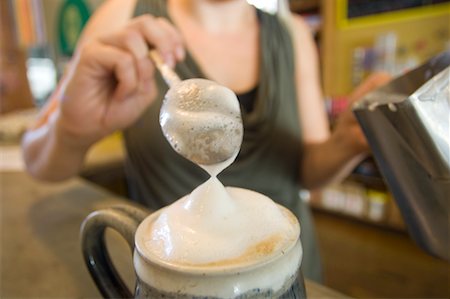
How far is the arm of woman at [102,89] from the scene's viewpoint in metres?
0.49

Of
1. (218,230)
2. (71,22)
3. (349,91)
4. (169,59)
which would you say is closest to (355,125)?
(169,59)

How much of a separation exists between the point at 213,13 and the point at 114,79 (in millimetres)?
307

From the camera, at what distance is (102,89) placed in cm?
54

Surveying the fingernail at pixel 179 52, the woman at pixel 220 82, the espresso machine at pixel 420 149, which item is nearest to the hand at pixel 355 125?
the woman at pixel 220 82

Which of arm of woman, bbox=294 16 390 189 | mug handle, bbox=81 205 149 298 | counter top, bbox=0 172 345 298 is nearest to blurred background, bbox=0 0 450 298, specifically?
counter top, bbox=0 172 345 298

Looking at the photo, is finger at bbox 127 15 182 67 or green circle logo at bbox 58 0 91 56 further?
green circle logo at bbox 58 0 91 56

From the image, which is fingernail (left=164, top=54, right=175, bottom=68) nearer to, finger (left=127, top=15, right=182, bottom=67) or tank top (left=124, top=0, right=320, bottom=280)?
finger (left=127, top=15, right=182, bottom=67)

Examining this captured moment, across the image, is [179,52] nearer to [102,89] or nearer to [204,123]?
[102,89]

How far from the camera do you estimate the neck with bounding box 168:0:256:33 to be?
0.75 meters

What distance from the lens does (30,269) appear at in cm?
48

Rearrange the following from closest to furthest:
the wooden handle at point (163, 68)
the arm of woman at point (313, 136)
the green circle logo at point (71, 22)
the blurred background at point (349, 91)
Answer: the wooden handle at point (163, 68) → the arm of woman at point (313, 136) → the blurred background at point (349, 91) → the green circle logo at point (71, 22)

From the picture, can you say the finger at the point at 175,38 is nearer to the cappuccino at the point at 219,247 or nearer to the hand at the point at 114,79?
the hand at the point at 114,79

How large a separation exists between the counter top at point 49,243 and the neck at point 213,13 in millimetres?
391

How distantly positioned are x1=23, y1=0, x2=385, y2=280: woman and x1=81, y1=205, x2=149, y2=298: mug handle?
257 mm
